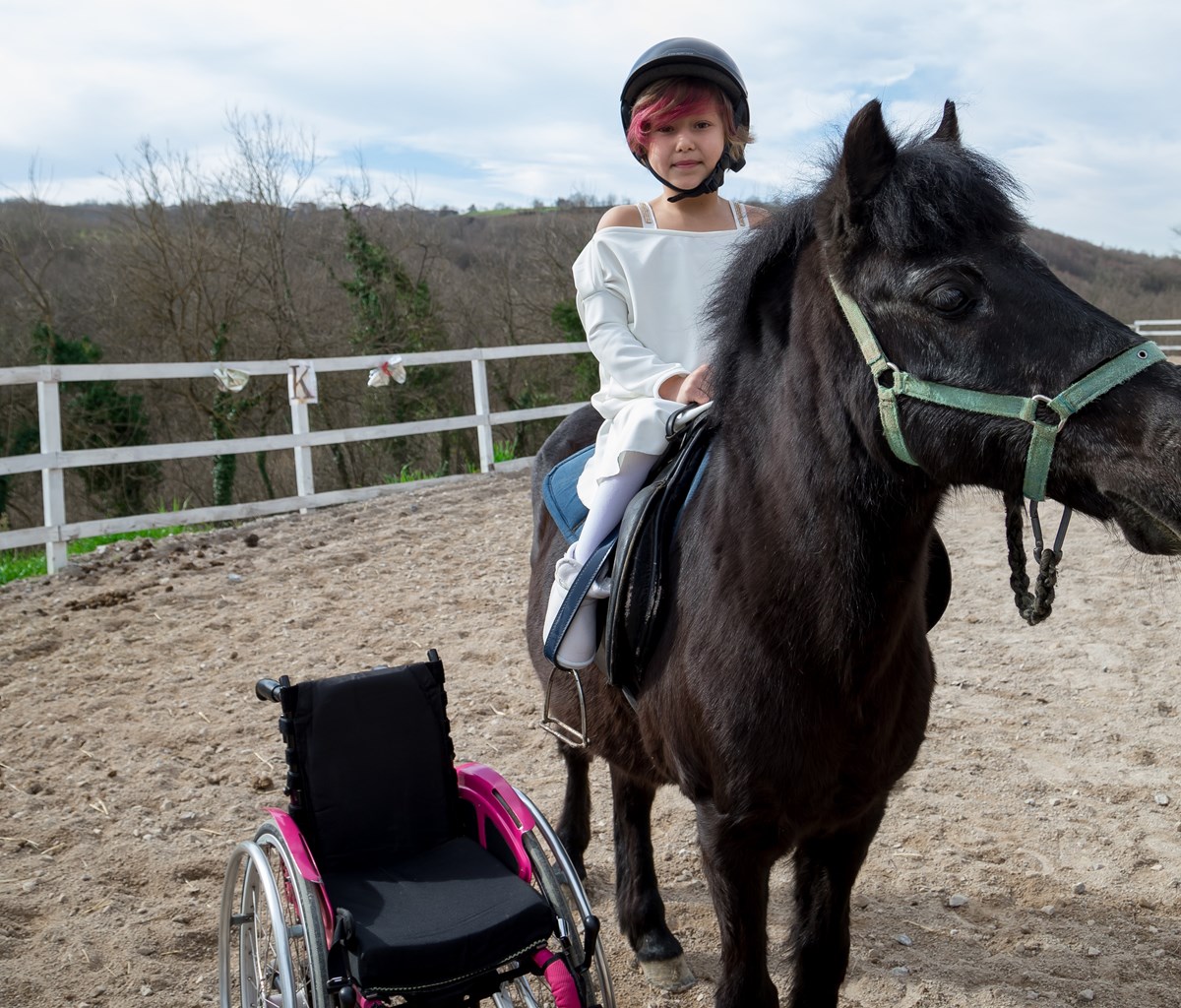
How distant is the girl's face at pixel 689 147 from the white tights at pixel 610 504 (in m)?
0.82

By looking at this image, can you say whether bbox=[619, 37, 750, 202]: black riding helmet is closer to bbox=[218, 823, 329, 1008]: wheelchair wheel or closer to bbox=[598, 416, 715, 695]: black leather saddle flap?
bbox=[598, 416, 715, 695]: black leather saddle flap

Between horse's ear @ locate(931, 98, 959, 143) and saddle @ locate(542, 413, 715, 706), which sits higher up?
horse's ear @ locate(931, 98, 959, 143)

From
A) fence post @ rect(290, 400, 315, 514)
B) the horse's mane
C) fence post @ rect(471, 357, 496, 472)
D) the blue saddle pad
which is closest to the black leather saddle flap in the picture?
the horse's mane

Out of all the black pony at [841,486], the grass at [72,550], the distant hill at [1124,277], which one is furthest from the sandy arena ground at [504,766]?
the distant hill at [1124,277]

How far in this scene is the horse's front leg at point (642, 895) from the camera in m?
3.02

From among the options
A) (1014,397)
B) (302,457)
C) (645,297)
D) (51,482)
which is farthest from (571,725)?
(302,457)

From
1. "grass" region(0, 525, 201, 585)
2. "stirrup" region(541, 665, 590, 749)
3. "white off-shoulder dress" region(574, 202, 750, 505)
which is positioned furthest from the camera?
"grass" region(0, 525, 201, 585)

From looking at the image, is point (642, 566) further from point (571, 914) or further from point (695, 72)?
point (695, 72)

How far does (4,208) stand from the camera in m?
17.4

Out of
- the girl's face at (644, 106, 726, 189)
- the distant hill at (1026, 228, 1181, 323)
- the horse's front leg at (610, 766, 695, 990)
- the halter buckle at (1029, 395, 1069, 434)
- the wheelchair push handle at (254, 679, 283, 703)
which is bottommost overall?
the horse's front leg at (610, 766, 695, 990)

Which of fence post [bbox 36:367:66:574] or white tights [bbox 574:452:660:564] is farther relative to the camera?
fence post [bbox 36:367:66:574]

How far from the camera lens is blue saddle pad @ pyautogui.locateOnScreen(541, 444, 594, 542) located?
289 centimetres

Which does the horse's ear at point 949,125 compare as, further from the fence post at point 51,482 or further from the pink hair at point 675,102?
the fence post at point 51,482

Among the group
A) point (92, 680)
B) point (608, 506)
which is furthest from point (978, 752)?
point (92, 680)
